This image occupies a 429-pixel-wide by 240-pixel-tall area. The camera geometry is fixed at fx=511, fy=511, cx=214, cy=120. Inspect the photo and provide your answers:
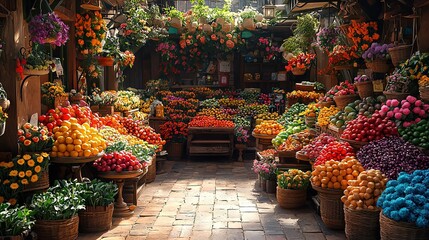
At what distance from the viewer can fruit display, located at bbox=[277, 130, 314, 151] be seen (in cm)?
855

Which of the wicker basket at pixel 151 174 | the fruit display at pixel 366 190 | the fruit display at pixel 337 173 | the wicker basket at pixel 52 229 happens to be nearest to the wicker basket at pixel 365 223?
the fruit display at pixel 366 190

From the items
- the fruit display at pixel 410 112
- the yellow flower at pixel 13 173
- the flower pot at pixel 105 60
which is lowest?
the yellow flower at pixel 13 173

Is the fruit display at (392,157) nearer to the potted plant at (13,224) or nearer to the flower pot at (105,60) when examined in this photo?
the potted plant at (13,224)

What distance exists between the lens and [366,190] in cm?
535

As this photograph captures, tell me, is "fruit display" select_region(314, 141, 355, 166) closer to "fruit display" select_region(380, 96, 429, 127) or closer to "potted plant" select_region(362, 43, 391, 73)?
"fruit display" select_region(380, 96, 429, 127)

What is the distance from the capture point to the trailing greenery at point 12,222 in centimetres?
494

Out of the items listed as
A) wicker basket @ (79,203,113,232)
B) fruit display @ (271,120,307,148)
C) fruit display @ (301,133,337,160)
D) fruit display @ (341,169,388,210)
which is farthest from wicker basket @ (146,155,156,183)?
fruit display @ (341,169,388,210)

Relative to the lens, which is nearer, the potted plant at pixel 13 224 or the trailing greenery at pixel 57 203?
the potted plant at pixel 13 224

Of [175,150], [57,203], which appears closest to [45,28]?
[57,203]

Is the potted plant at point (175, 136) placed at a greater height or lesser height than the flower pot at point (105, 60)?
lesser

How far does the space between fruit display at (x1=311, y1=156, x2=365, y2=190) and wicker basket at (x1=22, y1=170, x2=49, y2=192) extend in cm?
322

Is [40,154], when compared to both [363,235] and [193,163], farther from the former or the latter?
[193,163]

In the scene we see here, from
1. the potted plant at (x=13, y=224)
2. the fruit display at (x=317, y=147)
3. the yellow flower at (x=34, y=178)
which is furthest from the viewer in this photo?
the fruit display at (x=317, y=147)

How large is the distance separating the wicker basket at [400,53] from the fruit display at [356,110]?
28.8 inches
